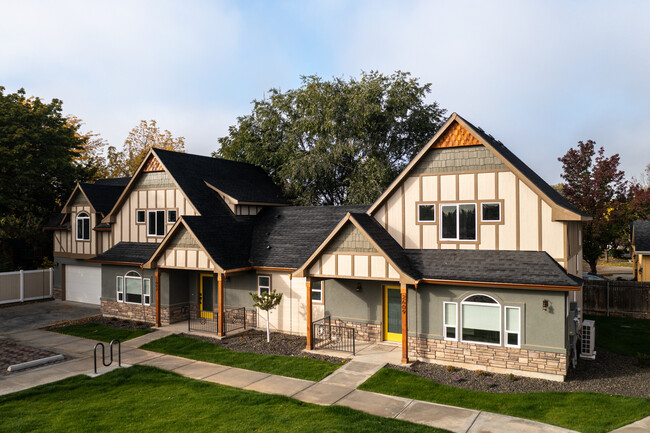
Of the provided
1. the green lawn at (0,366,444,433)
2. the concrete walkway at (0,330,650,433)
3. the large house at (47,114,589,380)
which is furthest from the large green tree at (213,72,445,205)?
the green lawn at (0,366,444,433)

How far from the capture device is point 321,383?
44.1 ft

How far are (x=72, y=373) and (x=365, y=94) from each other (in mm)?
22514

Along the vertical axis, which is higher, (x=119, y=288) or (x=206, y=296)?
(x=119, y=288)

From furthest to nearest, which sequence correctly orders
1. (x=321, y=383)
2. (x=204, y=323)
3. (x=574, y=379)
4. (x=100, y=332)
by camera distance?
1. (x=204, y=323)
2. (x=100, y=332)
3. (x=574, y=379)
4. (x=321, y=383)

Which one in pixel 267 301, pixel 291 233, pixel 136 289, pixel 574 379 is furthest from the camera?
pixel 136 289

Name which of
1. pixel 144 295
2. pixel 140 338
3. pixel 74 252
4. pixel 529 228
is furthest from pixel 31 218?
pixel 529 228

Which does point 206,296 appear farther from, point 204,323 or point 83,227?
point 83,227

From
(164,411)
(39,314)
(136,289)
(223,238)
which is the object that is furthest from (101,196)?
(164,411)

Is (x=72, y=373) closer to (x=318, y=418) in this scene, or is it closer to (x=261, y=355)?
(x=261, y=355)

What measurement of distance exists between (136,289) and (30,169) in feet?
50.3

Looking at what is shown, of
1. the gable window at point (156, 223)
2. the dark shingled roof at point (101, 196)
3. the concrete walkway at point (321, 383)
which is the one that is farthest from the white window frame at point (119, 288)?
the dark shingled roof at point (101, 196)

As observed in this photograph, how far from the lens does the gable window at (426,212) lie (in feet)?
53.4

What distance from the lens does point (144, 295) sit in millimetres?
22469

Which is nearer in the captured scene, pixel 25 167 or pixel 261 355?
pixel 261 355
